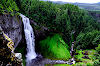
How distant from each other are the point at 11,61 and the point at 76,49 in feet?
150

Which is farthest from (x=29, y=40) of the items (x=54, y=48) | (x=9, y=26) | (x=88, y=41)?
(x=88, y=41)

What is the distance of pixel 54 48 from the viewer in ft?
139

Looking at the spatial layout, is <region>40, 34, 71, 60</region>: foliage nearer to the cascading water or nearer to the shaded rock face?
the cascading water

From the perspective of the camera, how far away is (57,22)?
49469 millimetres

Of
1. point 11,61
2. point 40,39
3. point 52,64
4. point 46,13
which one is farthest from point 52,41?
point 11,61

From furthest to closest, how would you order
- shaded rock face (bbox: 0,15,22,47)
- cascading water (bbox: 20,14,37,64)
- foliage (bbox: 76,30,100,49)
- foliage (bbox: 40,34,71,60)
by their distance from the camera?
foliage (bbox: 76,30,100,49)
foliage (bbox: 40,34,71,60)
cascading water (bbox: 20,14,37,64)
shaded rock face (bbox: 0,15,22,47)

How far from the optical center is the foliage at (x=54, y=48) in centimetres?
4012

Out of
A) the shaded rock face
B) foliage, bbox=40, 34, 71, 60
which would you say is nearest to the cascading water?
the shaded rock face

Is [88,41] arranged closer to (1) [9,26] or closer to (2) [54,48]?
(2) [54,48]

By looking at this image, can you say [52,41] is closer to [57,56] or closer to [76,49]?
[57,56]

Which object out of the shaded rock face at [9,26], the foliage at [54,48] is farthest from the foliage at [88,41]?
the shaded rock face at [9,26]

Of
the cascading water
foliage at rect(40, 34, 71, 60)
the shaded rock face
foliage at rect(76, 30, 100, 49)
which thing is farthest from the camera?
foliage at rect(76, 30, 100, 49)

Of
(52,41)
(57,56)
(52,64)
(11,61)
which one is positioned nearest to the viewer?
(11,61)

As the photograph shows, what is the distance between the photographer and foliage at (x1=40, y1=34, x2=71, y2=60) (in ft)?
132
